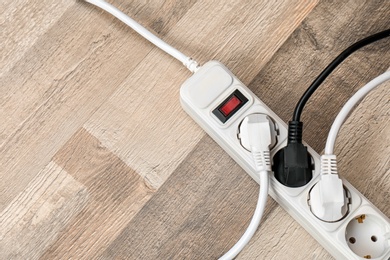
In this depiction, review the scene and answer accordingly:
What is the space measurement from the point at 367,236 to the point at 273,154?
142mm

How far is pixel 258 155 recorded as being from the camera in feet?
2.12

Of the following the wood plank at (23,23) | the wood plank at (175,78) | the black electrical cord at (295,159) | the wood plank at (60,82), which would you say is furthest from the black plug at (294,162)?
the wood plank at (23,23)

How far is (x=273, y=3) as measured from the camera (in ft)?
2.48

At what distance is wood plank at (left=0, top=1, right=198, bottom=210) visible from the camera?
72cm

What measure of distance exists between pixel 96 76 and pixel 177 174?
17cm

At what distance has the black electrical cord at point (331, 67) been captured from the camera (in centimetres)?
65

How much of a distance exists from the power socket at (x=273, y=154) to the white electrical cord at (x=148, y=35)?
0.03 m

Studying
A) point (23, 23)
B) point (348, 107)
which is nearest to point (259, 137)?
→ point (348, 107)

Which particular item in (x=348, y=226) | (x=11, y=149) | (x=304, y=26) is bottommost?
(x=11, y=149)

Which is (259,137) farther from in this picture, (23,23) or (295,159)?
(23,23)

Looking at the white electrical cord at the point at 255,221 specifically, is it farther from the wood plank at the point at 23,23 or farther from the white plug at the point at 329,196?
the wood plank at the point at 23,23

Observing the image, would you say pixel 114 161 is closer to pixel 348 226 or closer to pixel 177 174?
pixel 177 174

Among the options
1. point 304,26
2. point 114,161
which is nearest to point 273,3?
point 304,26

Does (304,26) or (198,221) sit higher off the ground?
(304,26)
